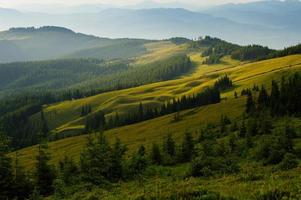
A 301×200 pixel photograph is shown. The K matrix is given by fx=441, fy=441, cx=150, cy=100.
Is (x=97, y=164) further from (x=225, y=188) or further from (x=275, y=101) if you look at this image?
(x=275, y=101)

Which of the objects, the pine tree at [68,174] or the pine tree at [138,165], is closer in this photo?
the pine tree at [68,174]

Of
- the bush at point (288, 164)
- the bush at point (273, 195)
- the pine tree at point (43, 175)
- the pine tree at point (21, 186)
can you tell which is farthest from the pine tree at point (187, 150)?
the bush at point (273, 195)

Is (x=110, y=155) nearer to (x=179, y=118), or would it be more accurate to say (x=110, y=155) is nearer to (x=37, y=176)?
(x=37, y=176)

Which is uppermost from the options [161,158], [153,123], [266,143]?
[266,143]

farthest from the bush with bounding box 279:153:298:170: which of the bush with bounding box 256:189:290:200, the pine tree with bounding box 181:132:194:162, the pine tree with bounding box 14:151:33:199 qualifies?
the pine tree with bounding box 14:151:33:199

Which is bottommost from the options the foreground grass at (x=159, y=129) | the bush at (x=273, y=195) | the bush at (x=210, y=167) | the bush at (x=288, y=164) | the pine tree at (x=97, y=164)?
the foreground grass at (x=159, y=129)

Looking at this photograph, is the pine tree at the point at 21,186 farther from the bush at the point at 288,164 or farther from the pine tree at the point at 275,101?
the pine tree at the point at 275,101

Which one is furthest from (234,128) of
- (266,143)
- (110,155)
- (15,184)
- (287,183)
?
(287,183)

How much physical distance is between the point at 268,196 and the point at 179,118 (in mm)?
112433

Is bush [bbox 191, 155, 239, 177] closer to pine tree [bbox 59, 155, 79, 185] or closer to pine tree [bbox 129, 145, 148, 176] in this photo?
pine tree [bbox 129, 145, 148, 176]

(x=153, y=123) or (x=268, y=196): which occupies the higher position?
(x=268, y=196)

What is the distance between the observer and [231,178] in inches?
1407

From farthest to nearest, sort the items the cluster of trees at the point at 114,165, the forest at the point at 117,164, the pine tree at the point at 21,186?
the pine tree at the point at 21,186 → the cluster of trees at the point at 114,165 → the forest at the point at 117,164

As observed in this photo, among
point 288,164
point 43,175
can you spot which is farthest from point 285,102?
point 43,175
